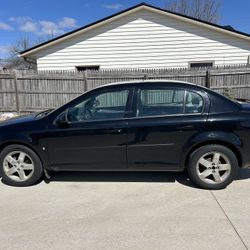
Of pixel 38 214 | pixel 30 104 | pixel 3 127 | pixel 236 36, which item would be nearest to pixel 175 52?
pixel 236 36

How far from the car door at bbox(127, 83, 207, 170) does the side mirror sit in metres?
0.97

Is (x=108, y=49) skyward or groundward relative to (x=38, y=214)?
skyward

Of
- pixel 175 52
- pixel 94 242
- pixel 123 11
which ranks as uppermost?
pixel 123 11

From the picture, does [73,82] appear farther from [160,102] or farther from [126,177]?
[160,102]

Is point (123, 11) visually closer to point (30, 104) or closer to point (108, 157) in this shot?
point (30, 104)

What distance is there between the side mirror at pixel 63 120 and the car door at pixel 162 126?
970 millimetres

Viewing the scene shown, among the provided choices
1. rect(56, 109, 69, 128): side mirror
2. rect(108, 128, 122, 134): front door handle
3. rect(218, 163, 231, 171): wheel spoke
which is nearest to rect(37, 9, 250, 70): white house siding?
rect(56, 109, 69, 128): side mirror

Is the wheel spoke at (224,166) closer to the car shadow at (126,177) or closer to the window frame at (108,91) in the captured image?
the car shadow at (126,177)

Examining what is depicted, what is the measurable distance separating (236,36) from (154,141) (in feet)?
34.0

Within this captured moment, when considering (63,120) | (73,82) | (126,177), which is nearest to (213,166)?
(126,177)

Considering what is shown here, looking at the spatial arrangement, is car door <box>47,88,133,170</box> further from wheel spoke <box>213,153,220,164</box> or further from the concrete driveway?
wheel spoke <box>213,153,220,164</box>

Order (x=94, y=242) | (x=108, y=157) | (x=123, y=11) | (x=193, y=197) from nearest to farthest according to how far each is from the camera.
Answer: (x=94, y=242)
(x=193, y=197)
(x=108, y=157)
(x=123, y=11)

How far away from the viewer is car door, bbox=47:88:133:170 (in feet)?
13.7

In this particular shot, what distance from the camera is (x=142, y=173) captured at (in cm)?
488
